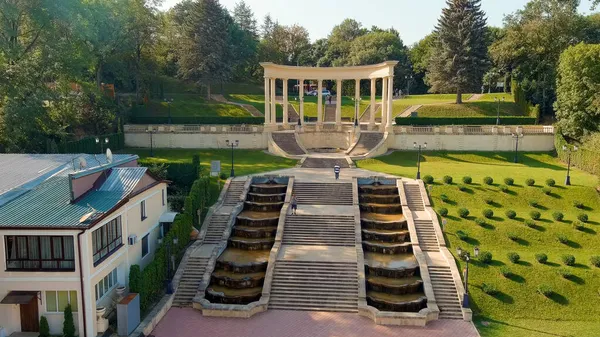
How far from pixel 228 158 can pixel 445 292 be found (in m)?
Result: 29.6

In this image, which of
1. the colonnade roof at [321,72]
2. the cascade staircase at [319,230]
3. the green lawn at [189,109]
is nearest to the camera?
the cascade staircase at [319,230]

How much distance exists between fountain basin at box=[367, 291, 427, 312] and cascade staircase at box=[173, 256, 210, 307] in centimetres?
1015

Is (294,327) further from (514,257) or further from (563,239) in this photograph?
(563,239)

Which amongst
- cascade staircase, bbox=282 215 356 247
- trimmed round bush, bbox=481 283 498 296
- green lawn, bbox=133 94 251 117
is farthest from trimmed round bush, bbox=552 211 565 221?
green lawn, bbox=133 94 251 117

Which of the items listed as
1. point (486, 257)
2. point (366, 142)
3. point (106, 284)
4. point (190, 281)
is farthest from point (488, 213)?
point (106, 284)

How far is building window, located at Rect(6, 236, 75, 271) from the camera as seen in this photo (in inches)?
875

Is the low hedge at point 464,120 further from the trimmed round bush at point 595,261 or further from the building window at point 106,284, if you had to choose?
the building window at point 106,284

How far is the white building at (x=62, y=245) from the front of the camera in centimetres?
2194

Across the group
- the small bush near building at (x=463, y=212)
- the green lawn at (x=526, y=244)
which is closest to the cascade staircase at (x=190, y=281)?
the green lawn at (x=526, y=244)

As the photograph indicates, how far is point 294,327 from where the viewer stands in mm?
24641

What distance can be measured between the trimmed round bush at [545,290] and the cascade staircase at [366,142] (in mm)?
26971

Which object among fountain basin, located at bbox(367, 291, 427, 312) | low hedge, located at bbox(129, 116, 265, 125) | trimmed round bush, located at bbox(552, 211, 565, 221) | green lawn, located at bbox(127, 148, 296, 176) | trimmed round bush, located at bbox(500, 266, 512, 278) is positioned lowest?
fountain basin, located at bbox(367, 291, 427, 312)

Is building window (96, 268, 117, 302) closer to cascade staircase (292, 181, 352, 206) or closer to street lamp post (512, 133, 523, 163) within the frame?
cascade staircase (292, 181, 352, 206)

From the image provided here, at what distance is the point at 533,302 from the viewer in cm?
2698
